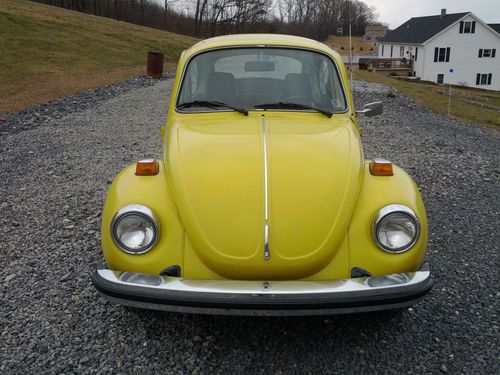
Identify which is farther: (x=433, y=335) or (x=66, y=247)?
(x=66, y=247)

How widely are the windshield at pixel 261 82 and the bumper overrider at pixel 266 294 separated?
6.05 feet

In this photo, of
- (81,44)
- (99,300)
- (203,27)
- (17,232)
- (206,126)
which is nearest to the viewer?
(99,300)

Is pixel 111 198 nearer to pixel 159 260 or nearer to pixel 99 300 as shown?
pixel 159 260

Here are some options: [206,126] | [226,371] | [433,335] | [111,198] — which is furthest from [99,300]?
[433,335]

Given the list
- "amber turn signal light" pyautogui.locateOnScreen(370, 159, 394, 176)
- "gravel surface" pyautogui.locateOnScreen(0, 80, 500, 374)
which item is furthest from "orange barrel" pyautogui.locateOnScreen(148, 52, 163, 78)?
"amber turn signal light" pyautogui.locateOnScreen(370, 159, 394, 176)

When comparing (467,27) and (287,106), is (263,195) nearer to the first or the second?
(287,106)

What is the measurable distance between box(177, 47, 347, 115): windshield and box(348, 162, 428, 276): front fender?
3.95ft

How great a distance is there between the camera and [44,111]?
40.6 ft

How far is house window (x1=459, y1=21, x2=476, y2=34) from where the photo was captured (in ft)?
163

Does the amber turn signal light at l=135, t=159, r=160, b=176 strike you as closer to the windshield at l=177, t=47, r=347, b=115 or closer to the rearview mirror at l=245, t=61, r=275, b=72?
the windshield at l=177, t=47, r=347, b=115

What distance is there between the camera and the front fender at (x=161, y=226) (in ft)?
9.62

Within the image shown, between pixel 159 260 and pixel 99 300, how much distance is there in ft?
3.39

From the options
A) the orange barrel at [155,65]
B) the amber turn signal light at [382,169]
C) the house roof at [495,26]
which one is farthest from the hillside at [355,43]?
the amber turn signal light at [382,169]

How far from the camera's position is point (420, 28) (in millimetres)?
57062
